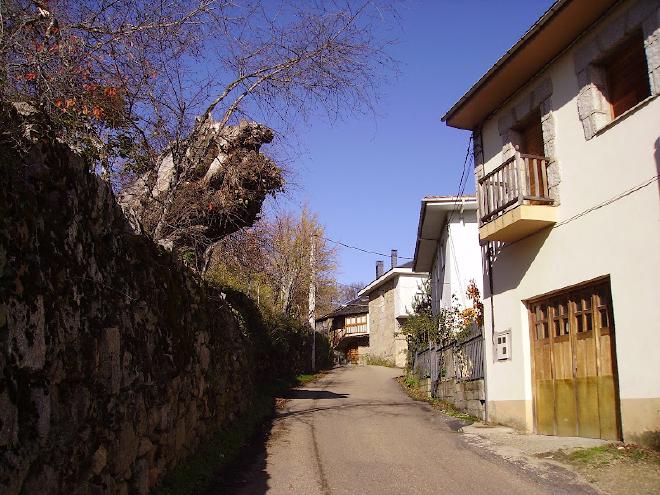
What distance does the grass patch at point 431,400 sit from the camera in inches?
460

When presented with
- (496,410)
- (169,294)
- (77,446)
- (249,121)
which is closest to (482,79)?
(249,121)

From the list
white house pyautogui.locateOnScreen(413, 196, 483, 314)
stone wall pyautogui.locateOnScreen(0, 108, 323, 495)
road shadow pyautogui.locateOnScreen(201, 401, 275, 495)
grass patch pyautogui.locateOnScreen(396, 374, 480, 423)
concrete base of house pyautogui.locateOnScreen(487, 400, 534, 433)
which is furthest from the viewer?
white house pyautogui.locateOnScreen(413, 196, 483, 314)

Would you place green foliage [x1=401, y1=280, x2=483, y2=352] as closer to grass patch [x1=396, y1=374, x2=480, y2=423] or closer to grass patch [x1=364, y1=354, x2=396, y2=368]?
grass patch [x1=396, y1=374, x2=480, y2=423]

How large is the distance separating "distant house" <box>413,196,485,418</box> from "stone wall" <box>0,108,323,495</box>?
22.4ft

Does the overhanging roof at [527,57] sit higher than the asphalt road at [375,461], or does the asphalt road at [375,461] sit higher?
Answer: the overhanging roof at [527,57]

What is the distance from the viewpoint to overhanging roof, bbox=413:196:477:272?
1766cm

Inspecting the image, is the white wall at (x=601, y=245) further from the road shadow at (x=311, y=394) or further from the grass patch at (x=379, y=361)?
the grass patch at (x=379, y=361)

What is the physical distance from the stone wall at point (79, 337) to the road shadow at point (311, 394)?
363 inches

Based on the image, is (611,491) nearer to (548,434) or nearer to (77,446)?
(548,434)

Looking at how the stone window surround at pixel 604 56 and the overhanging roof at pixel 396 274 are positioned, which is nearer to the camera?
the stone window surround at pixel 604 56

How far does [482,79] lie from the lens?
10242 mm

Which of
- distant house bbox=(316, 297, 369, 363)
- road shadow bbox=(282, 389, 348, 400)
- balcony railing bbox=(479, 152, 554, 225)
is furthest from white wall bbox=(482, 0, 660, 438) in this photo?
distant house bbox=(316, 297, 369, 363)

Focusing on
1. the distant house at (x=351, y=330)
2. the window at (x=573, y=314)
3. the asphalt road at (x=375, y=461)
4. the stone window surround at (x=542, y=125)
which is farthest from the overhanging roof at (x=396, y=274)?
the window at (x=573, y=314)

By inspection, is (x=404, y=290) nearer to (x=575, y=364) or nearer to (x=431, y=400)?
(x=431, y=400)
